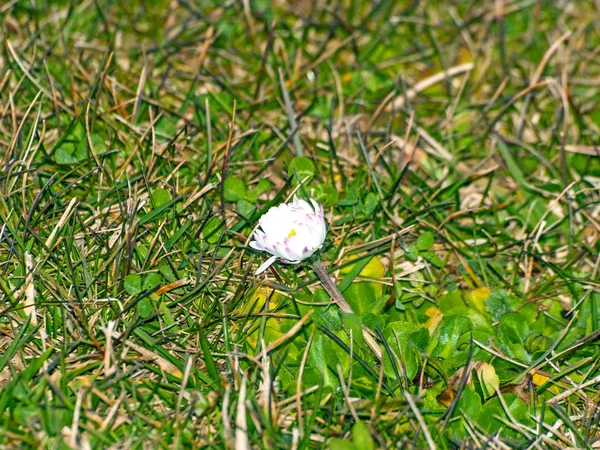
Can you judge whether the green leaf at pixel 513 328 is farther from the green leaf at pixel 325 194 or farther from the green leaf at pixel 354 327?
the green leaf at pixel 325 194

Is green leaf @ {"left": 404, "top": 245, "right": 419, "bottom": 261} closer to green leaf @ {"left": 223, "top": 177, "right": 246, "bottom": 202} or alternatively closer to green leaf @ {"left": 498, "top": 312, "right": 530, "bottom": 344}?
green leaf @ {"left": 498, "top": 312, "right": 530, "bottom": 344}

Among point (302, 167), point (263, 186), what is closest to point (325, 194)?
point (302, 167)

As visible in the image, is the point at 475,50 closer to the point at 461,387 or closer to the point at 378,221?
the point at 378,221

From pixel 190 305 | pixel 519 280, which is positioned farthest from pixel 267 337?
pixel 519 280

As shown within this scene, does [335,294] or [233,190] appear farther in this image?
[233,190]

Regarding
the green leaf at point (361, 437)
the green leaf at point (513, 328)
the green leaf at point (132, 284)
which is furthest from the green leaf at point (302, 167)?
the green leaf at point (361, 437)

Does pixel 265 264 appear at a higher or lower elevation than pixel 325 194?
lower

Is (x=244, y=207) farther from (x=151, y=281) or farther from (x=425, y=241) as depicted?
(x=425, y=241)
